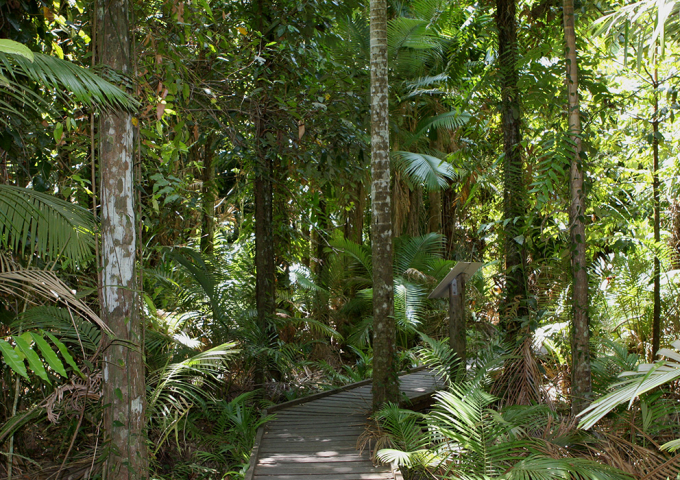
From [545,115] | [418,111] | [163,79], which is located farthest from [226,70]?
[418,111]

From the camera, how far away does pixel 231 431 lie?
227 inches

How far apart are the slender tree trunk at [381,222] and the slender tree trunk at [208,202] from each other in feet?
10.8

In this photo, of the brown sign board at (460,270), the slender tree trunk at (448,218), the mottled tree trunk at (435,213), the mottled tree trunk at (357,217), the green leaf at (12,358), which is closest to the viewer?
the green leaf at (12,358)

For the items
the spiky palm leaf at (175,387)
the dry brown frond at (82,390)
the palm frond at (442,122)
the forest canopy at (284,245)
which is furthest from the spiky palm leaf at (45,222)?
the palm frond at (442,122)

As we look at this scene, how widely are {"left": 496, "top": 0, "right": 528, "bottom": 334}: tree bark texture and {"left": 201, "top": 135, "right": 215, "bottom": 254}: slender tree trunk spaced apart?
14.0 feet

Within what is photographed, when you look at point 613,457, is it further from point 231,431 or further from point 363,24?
point 363,24

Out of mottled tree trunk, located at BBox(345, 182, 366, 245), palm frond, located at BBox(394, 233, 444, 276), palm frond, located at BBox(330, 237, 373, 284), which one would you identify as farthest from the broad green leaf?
mottled tree trunk, located at BBox(345, 182, 366, 245)

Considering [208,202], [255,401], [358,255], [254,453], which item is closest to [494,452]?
[254,453]

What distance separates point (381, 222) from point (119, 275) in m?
2.73

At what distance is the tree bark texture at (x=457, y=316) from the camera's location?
245 inches

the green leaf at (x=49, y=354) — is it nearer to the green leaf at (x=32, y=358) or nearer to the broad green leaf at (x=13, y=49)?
the green leaf at (x=32, y=358)

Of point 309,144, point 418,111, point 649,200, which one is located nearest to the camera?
point 309,144

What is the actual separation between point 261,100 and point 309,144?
83 centimetres

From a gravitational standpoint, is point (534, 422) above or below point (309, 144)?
below
